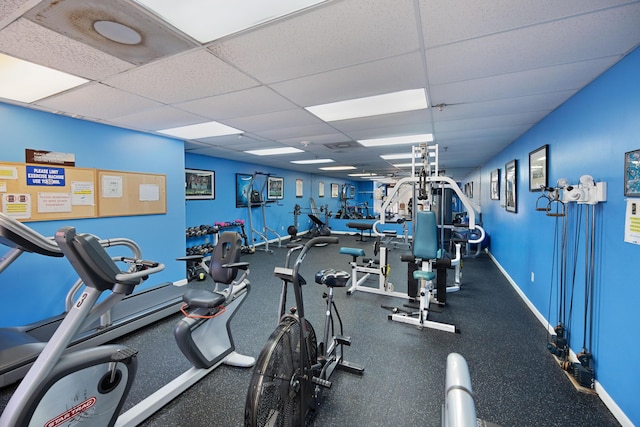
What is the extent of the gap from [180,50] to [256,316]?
2.69 meters

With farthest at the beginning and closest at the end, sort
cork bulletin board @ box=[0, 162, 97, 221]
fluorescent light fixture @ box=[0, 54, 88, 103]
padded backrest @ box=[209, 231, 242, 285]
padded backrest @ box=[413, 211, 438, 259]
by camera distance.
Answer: padded backrest @ box=[413, 211, 438, 259] < cork bulletin board @ box=[0, 162, 97, 221] < padded backrest @ box=[209, 231, 242, 285] < fluorescent light fixture @ box=[0, 54, 88, 103]

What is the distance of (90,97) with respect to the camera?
92.3 inches

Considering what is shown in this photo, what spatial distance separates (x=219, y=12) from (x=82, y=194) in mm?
2927

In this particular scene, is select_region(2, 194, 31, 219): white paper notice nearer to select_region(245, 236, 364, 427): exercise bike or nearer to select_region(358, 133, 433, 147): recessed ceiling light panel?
select_region(245, 236, 364, 427): exercise bike

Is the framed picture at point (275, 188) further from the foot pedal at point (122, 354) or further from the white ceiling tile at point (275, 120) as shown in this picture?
the foot pedal at point (122, 354)

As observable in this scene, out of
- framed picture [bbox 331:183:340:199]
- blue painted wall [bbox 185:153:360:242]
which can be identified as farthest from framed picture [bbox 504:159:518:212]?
framed picture [bbox 331:183:340:199]

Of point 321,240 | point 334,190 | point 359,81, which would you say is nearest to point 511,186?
point 359,81

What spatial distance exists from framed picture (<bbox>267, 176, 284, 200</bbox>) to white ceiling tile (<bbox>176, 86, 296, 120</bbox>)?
4914mm

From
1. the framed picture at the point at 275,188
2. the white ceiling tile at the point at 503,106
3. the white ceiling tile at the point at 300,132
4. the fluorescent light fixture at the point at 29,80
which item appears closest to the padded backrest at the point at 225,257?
the fluorescent light fixture at the point at 29,80

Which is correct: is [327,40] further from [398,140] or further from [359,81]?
[398,140]

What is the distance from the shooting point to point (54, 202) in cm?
280

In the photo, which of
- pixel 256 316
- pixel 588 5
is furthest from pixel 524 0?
pixel 256 316

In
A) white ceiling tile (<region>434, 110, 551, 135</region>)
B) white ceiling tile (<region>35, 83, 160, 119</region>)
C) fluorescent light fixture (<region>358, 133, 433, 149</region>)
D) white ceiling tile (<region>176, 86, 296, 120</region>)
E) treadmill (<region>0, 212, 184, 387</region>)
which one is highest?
fluorescent light fixture (<region>358, 133, 433, 149</region>)

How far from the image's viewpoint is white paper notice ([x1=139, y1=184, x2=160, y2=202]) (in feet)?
11.9
